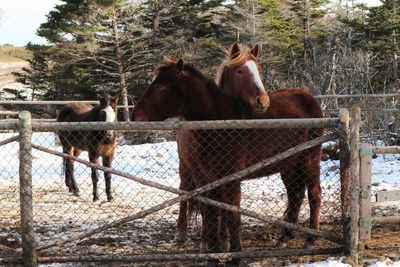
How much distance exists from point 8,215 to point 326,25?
28.7m

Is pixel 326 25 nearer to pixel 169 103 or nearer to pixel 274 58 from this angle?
pixel 274 58

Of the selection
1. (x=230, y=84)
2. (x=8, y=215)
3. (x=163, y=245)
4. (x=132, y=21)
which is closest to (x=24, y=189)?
(x=163, y=245)

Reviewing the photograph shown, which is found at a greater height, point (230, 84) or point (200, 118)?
point (230, 84)

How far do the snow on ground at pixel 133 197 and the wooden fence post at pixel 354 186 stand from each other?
18cm

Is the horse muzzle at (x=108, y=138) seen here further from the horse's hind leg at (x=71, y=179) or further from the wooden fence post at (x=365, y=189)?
the wooden fence post at (x=365, y=189)

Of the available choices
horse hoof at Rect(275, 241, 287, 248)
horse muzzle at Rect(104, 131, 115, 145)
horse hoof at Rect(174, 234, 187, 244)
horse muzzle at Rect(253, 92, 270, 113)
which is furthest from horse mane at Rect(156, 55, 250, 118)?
horse muzzle at Rect(104, 131, 115, 145)

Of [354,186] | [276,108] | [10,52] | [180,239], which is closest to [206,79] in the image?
[276,108]

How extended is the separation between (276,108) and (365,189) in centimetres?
152

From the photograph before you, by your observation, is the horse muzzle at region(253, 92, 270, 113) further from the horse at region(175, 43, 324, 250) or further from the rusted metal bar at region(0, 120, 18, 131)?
the rusted metal bar at region(0, 120, 18, 131)

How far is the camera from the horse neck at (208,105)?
4.82 metres

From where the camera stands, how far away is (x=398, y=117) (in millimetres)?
12570

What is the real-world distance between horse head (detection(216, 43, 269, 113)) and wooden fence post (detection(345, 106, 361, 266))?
89 cm

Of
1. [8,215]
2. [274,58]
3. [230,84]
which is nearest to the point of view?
[230,84]

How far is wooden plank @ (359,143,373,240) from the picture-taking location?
14.5 ft
